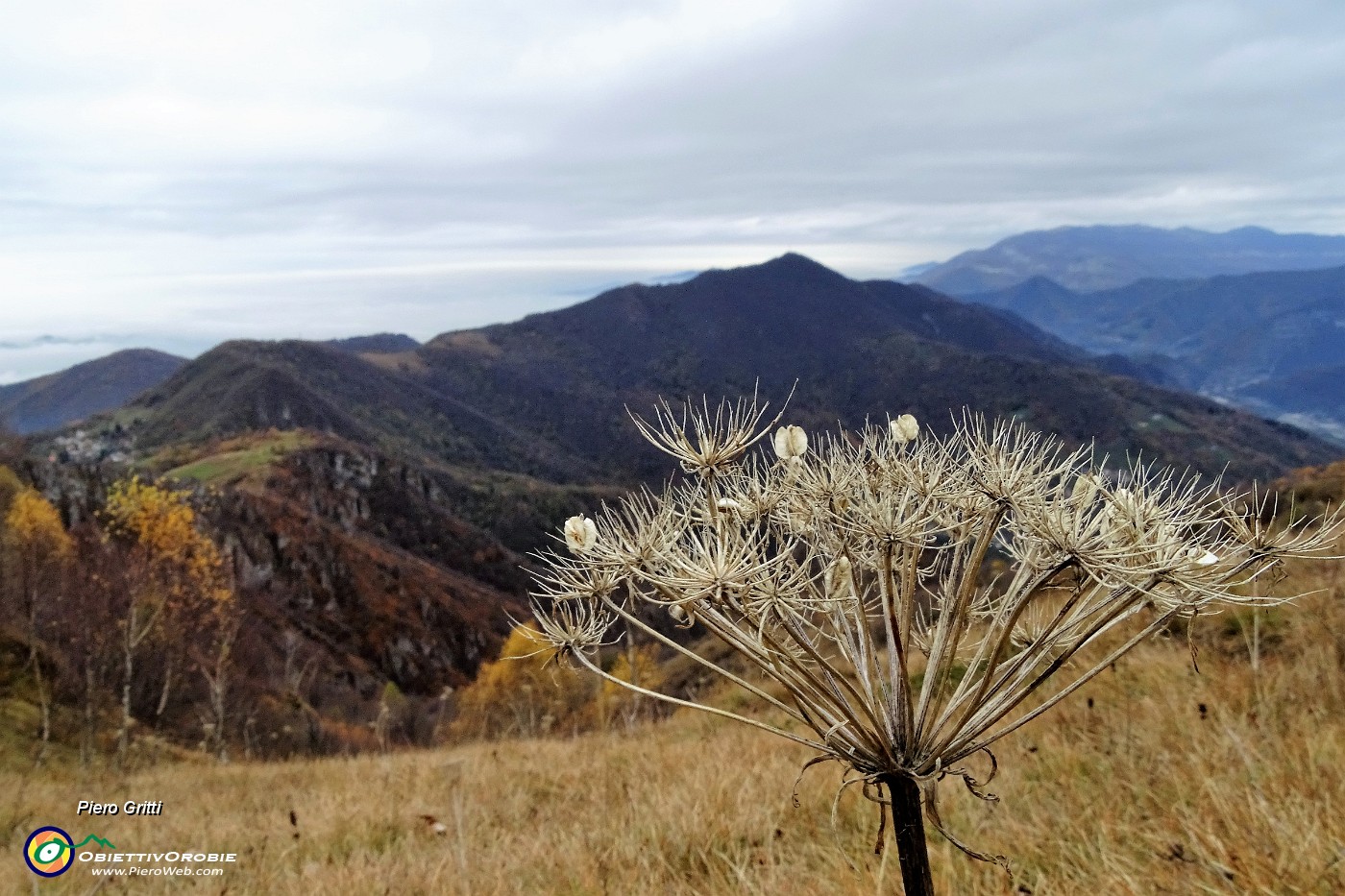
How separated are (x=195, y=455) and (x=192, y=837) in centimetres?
15517

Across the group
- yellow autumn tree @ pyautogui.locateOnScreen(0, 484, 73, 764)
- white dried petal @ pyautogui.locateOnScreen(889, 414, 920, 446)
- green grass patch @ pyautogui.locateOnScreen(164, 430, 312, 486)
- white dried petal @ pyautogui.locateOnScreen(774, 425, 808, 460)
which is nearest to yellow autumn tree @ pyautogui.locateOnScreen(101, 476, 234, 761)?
yellow autumn tree @ pyautogui.locateOnScreen(0, 484, 73, 764)

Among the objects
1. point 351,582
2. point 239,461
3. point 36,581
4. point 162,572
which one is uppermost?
point 36,581

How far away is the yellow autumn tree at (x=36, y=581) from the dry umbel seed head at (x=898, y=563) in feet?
59.5

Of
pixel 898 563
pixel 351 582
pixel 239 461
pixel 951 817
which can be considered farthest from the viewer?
pixel 239 461

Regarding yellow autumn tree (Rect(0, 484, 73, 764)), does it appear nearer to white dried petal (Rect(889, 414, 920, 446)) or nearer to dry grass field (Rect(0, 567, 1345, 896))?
dry grass field (Rect(0, 567, 1345, 896))

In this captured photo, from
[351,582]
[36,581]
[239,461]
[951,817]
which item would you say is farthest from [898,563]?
[239,461]

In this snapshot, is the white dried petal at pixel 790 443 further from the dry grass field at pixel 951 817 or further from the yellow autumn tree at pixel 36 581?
the yellow autumn tree at pixel 36 581

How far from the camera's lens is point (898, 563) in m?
1.88

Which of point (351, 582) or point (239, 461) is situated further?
point (239, 461)

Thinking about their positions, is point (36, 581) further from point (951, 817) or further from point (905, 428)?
point (905, 428)

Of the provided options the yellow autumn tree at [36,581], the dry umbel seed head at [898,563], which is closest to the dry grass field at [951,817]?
the dry umbel seed head at [898,563]

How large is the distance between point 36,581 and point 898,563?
2918 cm

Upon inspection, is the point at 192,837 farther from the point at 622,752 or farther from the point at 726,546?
the point at 726,546

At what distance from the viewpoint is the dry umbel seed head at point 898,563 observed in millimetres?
1511
